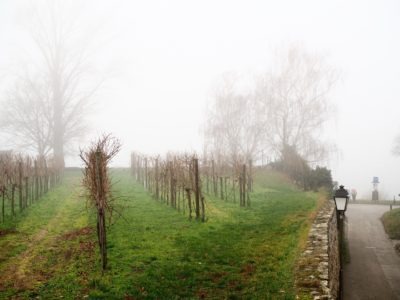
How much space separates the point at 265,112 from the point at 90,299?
33.9m

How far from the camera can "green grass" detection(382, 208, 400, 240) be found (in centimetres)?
2412

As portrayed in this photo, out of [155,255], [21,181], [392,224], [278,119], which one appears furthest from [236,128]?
[155,255]

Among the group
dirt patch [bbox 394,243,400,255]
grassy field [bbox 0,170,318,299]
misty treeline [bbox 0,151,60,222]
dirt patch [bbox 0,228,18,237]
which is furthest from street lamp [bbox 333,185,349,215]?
misty treeline [bbox 0,151,60,222]

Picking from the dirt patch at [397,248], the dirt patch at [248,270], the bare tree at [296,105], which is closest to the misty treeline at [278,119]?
the bare tree at [296,105]

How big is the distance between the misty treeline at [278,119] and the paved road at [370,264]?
10.6m

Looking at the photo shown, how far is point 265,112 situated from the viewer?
132 feet

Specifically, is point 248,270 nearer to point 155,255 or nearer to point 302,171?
point 155,255

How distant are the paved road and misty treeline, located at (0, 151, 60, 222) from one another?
14.9 meters

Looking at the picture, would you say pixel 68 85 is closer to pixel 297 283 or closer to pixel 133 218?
pixel 133 218

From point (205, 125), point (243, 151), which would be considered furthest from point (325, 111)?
point (205, 125)

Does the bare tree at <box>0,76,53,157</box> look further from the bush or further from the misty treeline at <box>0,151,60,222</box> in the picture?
the bush

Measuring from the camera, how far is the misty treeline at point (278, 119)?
3853cm

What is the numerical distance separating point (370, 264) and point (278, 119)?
22768 mm

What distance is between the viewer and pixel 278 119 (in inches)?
1572
